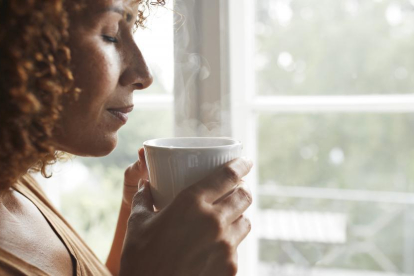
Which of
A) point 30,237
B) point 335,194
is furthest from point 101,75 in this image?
point 335,194

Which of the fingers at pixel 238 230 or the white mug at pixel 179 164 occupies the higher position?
the white mug at pixel 179 164

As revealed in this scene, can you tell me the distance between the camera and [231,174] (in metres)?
0.61

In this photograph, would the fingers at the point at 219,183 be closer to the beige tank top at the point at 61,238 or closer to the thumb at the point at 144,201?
the thumb at the point at 144,201

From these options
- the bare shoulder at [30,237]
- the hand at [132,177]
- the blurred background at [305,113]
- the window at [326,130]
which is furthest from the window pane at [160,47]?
the bare shoulder at [30,237]

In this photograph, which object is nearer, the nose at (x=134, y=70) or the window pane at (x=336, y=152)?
the nose at (x=134, y=70)

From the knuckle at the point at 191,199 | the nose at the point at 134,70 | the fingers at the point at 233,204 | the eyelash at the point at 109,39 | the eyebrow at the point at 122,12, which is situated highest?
the eyebrow at the point at 122,12

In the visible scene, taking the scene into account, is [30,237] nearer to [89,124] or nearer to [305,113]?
[89,124]

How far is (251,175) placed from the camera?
145cm

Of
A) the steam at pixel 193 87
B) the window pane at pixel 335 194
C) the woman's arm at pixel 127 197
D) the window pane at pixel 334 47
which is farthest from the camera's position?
the window pane at pixel 335 194

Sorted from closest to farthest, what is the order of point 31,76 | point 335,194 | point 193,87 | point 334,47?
point 31,76 < point 193,87 < point 334,47 < point 335,194

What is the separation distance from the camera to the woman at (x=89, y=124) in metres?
0.59

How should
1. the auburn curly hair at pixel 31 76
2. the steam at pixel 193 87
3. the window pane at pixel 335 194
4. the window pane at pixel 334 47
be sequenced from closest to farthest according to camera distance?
the auburn curly hair at pixel 31 76 → the steam at pixel 193 87 → the window pane at pixel 334 47 → the window pane at pixel 335 194

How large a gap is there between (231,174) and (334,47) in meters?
0.96

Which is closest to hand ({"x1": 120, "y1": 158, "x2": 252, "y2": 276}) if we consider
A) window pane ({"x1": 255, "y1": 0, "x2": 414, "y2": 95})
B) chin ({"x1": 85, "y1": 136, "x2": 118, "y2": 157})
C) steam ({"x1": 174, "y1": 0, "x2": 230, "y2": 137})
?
chin ({"x1": 85, "y1": 136, "x2": 118, "y2": 157})
